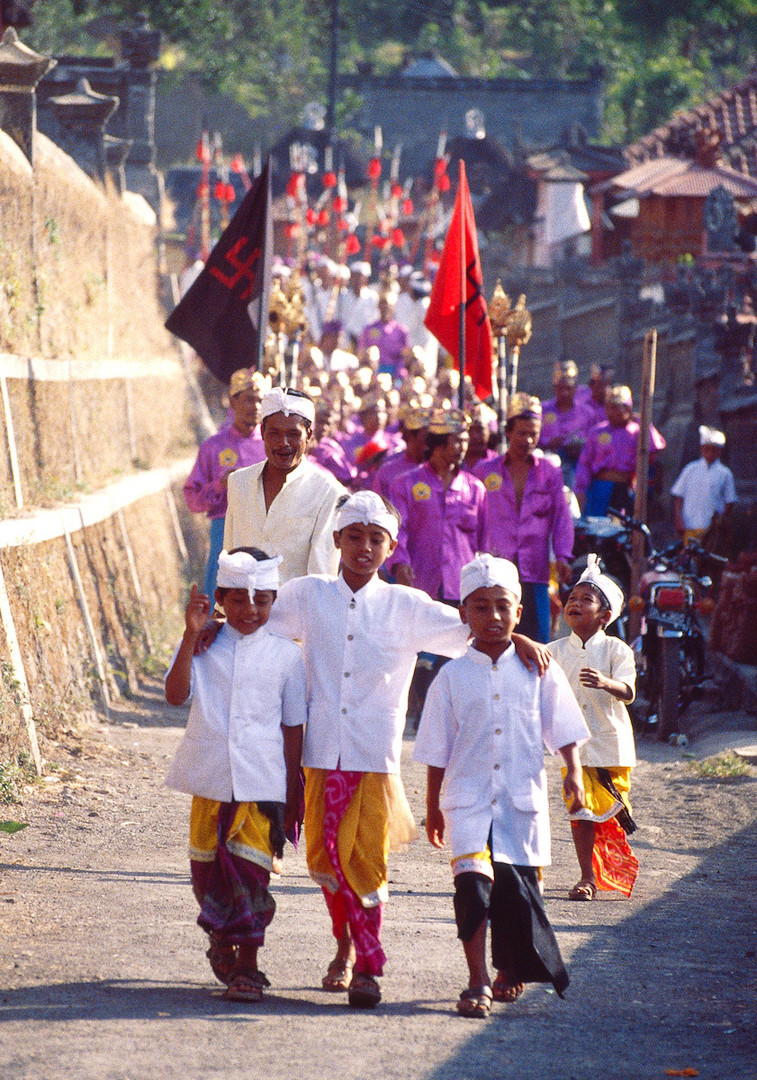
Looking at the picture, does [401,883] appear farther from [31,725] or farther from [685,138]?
[685,138]

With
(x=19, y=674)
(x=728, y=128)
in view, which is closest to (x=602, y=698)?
(x=19, y=674)

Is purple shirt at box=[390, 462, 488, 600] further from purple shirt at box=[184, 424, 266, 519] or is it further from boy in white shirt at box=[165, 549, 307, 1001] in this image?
boy in white shirt at box=[165, 549, 307, 1001]

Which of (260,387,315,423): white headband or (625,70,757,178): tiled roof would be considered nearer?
(260,387,315,423): white headband

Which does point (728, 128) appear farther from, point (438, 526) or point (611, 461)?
point (438, 526)

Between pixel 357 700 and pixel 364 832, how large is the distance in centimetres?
42

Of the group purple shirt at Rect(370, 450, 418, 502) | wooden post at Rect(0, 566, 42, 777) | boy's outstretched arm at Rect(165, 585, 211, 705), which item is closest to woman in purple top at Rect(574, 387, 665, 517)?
purple shirt at Rect(370, 450, 418, 502)

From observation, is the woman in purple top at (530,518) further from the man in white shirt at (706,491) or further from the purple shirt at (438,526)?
the man in white shirt at (706,491)

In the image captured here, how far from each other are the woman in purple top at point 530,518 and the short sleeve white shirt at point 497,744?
461 cm

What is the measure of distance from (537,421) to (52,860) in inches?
173

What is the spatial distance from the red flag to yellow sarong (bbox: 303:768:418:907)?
643 cm

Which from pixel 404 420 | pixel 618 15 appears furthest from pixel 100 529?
pixel 618 15

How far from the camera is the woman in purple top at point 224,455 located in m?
9.81

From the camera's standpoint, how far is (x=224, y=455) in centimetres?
995

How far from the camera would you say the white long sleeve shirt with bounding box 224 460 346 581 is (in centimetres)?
716
